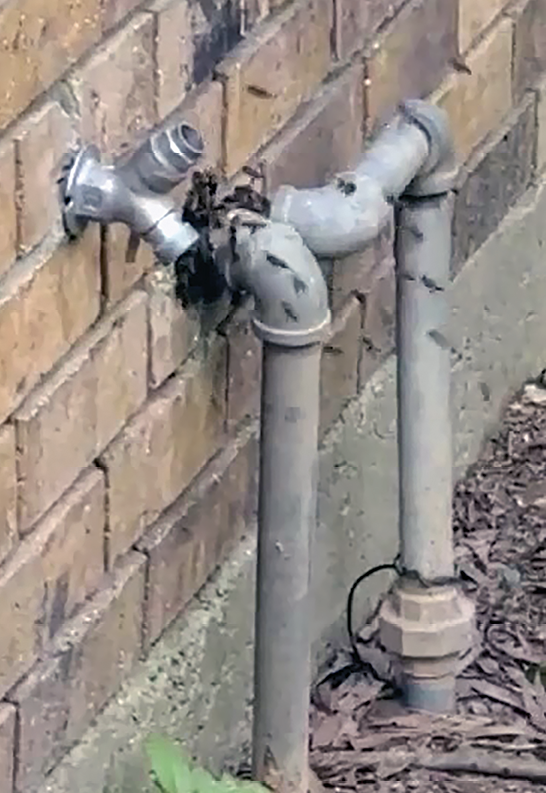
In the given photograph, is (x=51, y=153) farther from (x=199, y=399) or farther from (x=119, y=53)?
(x=199, y=399)

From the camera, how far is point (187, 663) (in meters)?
2.53

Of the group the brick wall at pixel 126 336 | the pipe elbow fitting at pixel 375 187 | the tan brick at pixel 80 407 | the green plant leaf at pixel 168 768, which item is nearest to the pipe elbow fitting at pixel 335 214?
the pipe elbow fitting at pixel 375 187

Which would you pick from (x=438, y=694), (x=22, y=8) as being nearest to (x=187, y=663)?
(x=438, y=694)

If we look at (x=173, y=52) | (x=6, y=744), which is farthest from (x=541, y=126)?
(x=6, y=744)

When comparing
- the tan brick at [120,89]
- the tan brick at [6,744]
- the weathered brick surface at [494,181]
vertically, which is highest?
the weathered brick surface at [494,181]

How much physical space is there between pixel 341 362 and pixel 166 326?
556 millimetres

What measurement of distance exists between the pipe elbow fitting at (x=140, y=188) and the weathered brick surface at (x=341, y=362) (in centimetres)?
72

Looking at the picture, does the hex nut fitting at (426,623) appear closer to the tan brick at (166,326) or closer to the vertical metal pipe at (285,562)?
the vertical metal pipe at (285,562)

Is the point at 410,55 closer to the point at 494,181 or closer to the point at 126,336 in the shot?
the point at 494,181

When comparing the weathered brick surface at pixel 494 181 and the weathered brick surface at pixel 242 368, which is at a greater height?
the weathered brick surface at pixel 494 181

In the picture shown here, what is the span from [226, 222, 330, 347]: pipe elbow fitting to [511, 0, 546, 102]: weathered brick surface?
1189mm

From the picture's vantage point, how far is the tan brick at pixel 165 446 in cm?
229

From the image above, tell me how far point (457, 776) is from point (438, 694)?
0.55 feet

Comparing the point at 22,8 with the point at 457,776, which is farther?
the point at 457,776
